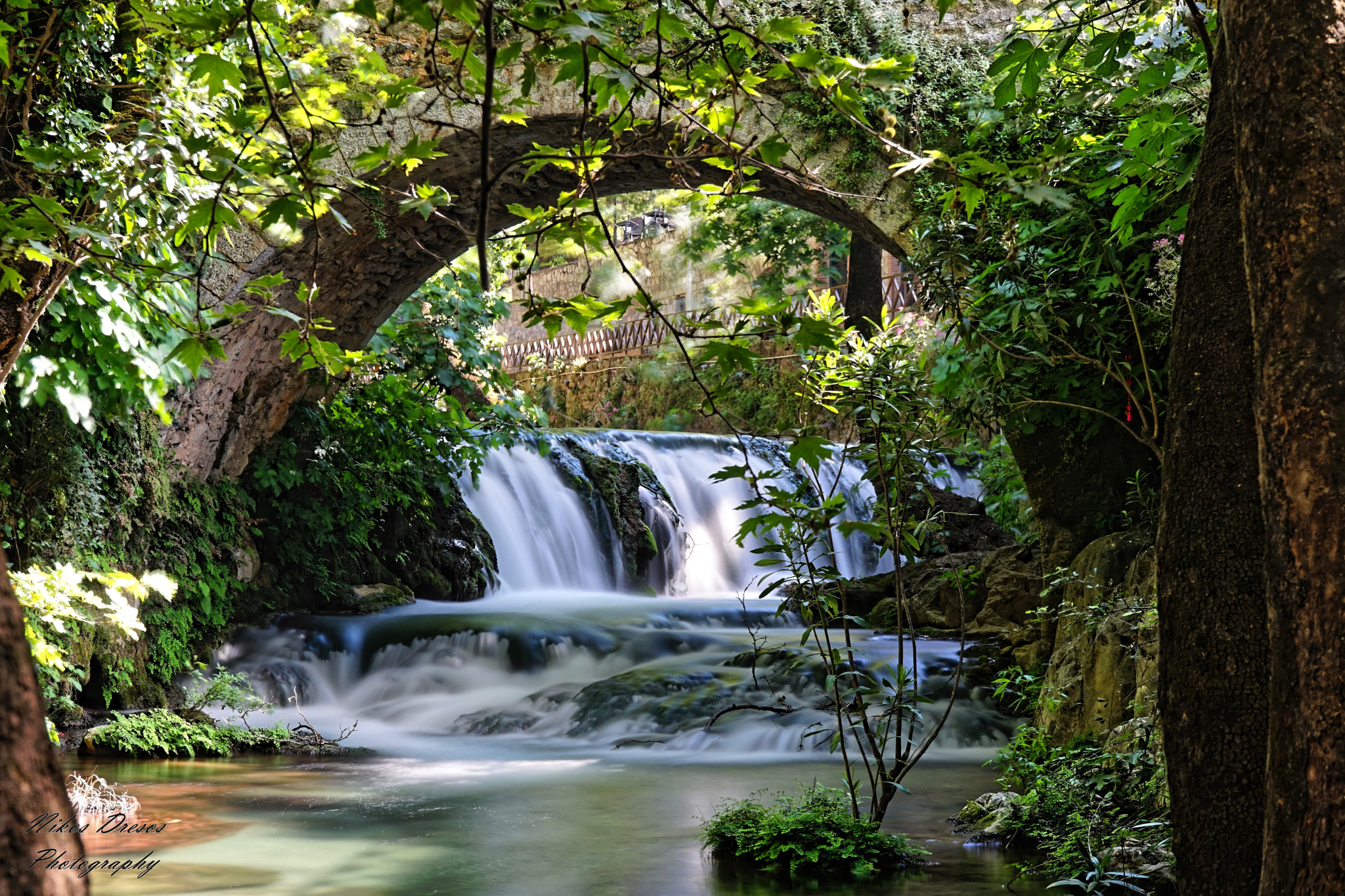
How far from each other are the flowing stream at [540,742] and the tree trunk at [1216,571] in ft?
3.80

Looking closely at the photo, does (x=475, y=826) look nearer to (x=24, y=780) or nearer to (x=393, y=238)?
(x=24, y=780)

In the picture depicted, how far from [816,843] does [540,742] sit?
3.21 metres

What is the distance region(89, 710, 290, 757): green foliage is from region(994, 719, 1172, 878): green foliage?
434cm

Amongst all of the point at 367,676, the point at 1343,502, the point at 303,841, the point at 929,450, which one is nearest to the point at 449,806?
the point at 303,841

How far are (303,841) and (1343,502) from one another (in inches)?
151

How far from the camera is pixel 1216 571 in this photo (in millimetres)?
1830

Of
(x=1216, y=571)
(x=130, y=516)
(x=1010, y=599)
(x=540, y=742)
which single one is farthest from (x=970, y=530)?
(x=1216, y=571)

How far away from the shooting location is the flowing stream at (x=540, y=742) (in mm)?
3762

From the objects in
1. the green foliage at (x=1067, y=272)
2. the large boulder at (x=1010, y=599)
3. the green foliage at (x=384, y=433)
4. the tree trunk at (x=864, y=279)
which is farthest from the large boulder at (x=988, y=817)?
the tree trunk at (x=864, y=279)

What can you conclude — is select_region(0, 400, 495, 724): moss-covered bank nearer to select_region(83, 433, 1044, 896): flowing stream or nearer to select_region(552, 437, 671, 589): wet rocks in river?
select_region(83, 433, 1044, 896): flowing stream

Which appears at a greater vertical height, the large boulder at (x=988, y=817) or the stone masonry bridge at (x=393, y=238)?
the stone masonry bridge at (x=393, y=238)

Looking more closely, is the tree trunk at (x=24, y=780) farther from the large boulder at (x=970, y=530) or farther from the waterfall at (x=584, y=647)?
the large boulder at (x=970, y=530)

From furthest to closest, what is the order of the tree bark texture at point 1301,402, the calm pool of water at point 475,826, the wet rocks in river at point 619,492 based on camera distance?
the wet rocks in river at point 619,492 → the calm pool of water at point 475,826 → the tree bark texture at point 1301,402

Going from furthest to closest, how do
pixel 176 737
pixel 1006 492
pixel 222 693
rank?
1. pixel 1006 492
2. pixel 222 693
3. pixel 176 737
